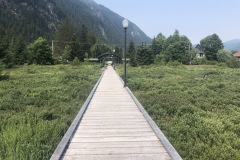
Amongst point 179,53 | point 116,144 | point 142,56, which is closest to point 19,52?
point 142,56

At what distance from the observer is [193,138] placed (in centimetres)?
781

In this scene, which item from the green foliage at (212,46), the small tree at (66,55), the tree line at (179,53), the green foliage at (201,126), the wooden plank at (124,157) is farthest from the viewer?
the green foliage at (212,46)

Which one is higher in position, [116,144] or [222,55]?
[222,55]

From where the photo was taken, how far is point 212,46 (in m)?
96.8

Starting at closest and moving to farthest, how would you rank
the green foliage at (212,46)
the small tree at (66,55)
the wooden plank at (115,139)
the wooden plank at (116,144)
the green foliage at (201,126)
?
the wooden plank at (116,144) < the green foliage at (201,126) < the wooden plank at (115,139) < the small tree at (66,55) < the green foliage at (212,46)

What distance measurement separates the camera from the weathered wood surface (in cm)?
595

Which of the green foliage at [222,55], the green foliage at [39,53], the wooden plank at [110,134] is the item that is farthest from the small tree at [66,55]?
the wooden plank at [110,134]

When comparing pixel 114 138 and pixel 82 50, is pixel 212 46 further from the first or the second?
pixel 114 138

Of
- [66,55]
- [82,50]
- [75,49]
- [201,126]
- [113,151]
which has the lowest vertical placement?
[201,126]

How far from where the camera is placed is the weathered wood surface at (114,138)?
595 cm

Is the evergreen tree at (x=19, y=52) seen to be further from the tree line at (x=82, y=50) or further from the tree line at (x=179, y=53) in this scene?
the tree line at (x=179, y=53)

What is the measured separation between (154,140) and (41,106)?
7.25m

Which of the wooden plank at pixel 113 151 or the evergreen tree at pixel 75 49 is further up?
the evergreen tree at pixel 75 49

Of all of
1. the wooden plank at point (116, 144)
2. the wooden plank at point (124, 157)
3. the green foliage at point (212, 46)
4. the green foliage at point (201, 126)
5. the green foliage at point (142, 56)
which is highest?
the green foliage at point (212, 46)
